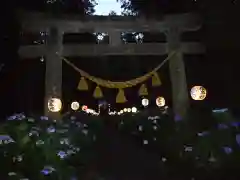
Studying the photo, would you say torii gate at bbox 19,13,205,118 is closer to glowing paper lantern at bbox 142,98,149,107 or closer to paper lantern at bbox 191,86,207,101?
paper lantern at bbox 191,86,207,101

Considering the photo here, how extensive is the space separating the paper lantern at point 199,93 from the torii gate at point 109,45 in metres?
0.78

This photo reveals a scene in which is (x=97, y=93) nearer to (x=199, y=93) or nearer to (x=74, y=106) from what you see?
(x=199, y=93)

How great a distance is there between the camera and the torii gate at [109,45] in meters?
9.78

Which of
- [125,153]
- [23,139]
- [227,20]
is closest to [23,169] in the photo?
[23,139]

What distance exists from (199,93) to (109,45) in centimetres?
266

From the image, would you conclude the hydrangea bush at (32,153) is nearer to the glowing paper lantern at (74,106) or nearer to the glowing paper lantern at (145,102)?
the glowing paper lantern at (74,106)

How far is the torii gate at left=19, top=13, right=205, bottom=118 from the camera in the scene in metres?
9.78

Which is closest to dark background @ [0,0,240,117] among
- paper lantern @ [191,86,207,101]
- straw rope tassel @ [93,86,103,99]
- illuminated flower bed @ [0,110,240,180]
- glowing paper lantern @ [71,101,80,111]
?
paper lantern @ [191,86,207,101]

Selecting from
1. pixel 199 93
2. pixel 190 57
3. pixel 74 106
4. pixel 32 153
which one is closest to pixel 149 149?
pixel 199 93

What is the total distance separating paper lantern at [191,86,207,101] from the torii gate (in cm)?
78

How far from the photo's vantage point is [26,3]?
9.96 metres

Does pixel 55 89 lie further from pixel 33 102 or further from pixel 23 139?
pixel 23 139

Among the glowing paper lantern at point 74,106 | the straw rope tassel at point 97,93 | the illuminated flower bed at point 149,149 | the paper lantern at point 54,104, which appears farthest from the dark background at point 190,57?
the glowing paper lantern at point 74,106

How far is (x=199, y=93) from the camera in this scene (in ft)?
35.3
